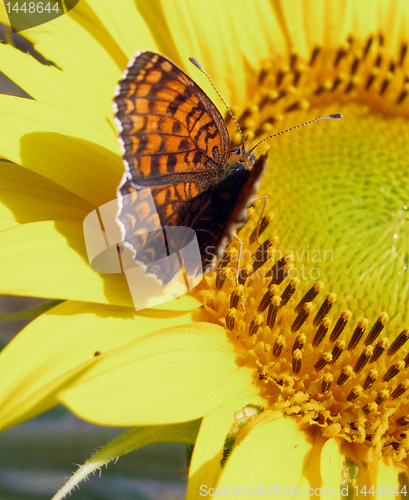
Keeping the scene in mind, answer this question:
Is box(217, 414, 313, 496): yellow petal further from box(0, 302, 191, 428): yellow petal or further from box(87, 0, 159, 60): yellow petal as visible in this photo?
box(87, 0, 159, 60): yellow petal

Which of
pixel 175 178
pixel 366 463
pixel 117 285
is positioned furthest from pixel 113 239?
pixel 366 463

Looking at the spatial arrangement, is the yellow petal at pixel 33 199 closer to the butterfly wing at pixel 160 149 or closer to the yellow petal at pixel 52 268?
the yellow petal at pixel 52 268

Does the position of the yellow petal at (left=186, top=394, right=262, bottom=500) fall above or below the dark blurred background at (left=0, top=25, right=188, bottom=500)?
above

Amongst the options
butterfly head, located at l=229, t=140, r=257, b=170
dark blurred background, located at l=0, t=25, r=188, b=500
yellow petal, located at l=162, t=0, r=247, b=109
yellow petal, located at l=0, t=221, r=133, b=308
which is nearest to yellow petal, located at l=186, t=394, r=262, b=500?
yellow petal, located at l=0, t=221, r=133, b=308

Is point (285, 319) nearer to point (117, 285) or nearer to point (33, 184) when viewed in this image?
point (117, 285)

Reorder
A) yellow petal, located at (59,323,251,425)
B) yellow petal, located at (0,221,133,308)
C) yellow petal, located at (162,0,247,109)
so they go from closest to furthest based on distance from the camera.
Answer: yellow petal, located at (59,323,251,425) < yellow petal, located at (0,221,133,308) < yellow petal, located at (162,0,247,109)
